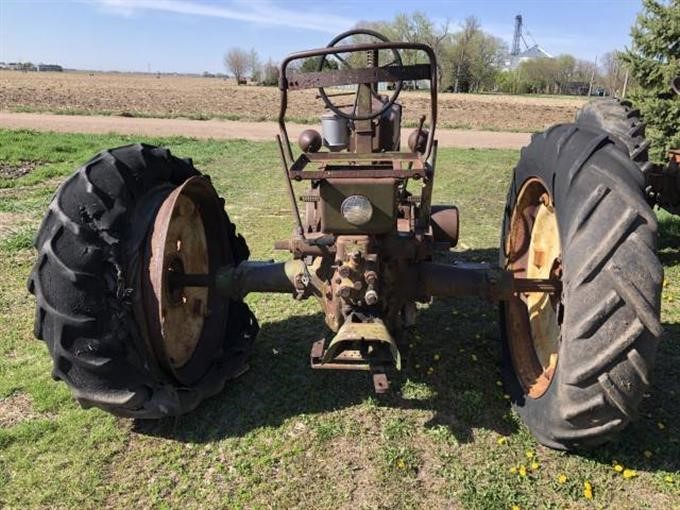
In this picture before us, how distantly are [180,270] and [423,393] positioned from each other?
5.32 feet

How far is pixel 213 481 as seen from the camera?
2857 mm

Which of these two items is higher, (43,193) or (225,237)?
(225,237)

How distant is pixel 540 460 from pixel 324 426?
1.12 m

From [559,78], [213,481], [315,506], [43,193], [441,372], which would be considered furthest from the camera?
[559,78]

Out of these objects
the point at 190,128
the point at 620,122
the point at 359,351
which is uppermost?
the point at 620,122

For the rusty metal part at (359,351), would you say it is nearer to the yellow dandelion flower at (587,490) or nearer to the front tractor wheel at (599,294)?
the front tractor wheel at (599,294)

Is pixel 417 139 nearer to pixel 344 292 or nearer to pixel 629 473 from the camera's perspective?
pixel 344 292

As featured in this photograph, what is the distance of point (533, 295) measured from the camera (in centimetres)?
370

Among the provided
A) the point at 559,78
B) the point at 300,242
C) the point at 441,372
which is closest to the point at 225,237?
the point at 300,242

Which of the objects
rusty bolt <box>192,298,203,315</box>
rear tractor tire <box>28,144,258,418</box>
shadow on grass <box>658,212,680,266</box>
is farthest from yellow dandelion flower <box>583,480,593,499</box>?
shadow on grass <box>658,212,680,266</box>

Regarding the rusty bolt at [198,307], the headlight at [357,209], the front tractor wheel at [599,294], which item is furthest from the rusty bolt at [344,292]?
the rusty bolt at [198,307]

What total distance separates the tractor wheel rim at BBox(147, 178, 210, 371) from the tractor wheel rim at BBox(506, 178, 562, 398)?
195 centimetres

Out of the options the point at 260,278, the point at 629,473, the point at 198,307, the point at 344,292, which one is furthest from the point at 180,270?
the point at 629,473

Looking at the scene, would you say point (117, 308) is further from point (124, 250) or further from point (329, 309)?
point (329, 309)
